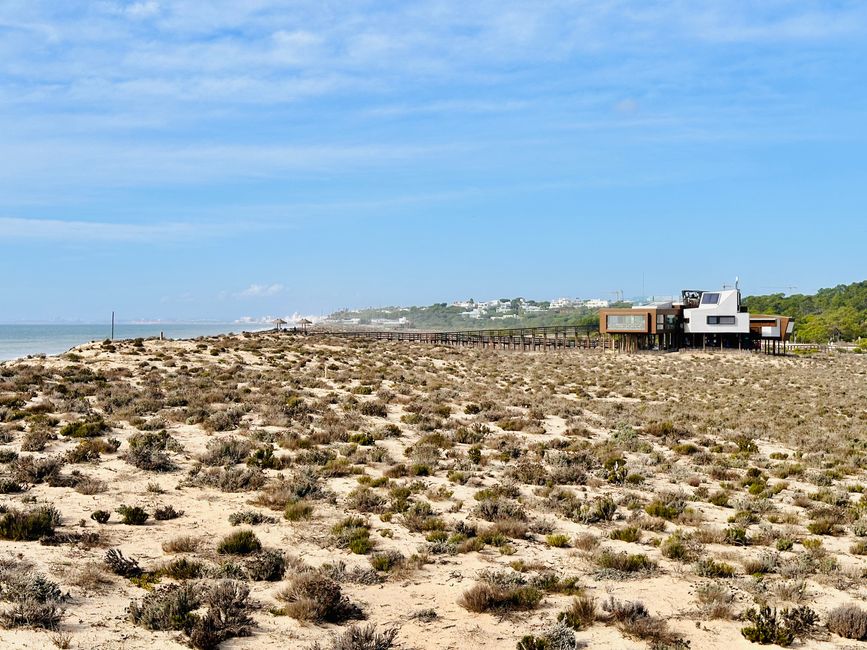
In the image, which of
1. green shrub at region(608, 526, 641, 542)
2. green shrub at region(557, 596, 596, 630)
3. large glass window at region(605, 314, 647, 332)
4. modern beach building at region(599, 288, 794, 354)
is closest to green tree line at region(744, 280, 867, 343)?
modern beach building at region(599, 288, 794, 354)

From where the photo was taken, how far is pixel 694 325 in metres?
77.4

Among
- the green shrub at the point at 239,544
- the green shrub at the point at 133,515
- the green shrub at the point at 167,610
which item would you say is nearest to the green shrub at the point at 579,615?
the green shrub at the point at 167,610

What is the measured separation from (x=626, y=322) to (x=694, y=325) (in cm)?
1049

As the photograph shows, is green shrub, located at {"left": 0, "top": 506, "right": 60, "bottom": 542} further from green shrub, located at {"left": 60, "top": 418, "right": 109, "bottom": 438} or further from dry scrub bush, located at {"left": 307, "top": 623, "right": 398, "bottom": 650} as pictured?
green shrub, located at {"left": 60, "top": 418, "right": 109, "bottom": 438}

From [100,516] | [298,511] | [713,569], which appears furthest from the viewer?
[298,511]

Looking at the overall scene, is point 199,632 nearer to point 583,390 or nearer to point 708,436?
point 708,436

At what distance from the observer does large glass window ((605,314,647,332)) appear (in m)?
71.7

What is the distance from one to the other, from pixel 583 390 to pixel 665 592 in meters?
25.8

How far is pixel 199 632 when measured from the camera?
7395 mm

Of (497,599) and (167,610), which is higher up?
(167,610)

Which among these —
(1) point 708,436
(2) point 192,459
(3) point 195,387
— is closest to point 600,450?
(1) point 708,436

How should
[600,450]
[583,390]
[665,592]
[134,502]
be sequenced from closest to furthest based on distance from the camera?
[665,592], [134,502], [600,450], [583,390]

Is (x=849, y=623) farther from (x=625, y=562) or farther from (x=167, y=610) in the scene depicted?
(x=167, y=610)

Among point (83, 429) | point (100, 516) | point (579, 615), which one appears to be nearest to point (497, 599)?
point (579, 615)
